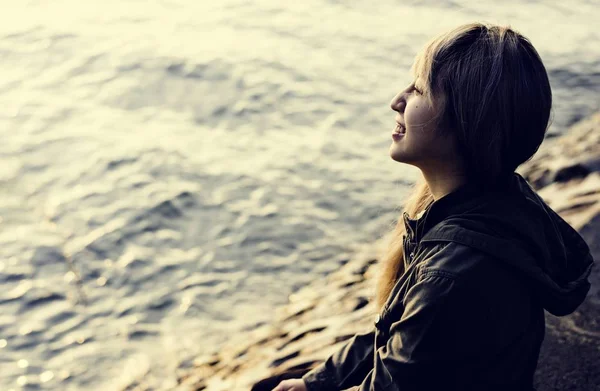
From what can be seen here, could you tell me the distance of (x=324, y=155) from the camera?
26.1 feet

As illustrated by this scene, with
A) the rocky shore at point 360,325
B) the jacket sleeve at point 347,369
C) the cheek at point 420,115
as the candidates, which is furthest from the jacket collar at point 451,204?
the rocky shore at point 360,325

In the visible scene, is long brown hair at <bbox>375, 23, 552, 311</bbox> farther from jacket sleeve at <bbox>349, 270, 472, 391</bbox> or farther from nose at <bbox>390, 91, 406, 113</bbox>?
jacket sleeve at <bbox>349, 270, 472, 391</bbox>

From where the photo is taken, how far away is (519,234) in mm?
2279

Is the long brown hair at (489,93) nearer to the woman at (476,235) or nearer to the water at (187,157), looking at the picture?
the woman at (476,235)

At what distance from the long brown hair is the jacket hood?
0.30 feet

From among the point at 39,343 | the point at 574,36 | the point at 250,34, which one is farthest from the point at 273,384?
the point at 574,36

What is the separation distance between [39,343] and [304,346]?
82.3 inches

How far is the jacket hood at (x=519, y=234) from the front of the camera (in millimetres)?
2232

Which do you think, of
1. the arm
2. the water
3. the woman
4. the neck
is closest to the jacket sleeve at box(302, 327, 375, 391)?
the woman

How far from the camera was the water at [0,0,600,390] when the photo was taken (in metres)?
5.92

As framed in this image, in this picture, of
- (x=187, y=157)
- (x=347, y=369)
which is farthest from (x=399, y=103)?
(x=187, y=157)

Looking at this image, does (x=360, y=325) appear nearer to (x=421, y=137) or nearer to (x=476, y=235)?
(x=421, y=137)

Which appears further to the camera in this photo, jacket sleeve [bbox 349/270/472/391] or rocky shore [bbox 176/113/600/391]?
rocky shore [bbox 176/113/600/391]

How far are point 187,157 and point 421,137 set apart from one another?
555 centimetres
